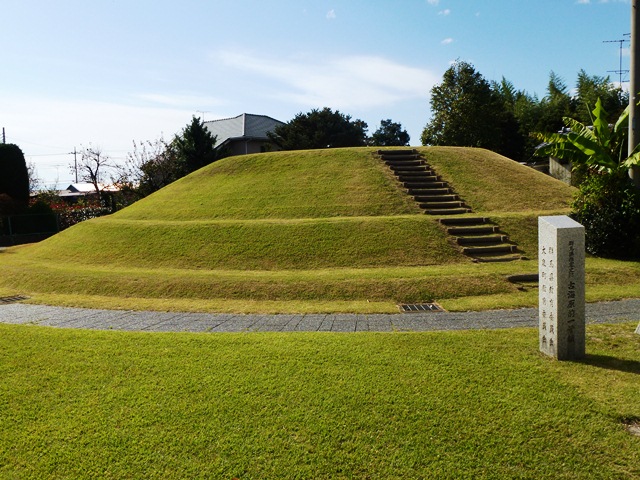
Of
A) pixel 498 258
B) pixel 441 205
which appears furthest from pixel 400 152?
pixel 498 258

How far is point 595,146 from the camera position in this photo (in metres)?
13.7

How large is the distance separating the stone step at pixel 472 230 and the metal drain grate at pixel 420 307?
551cm

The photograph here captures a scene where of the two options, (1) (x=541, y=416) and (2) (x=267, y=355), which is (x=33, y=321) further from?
(1) (x=541, y=416)

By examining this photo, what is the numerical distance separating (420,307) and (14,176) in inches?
1195

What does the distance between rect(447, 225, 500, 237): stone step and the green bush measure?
250 centimetres

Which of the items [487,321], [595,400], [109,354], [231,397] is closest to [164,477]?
[231,397]

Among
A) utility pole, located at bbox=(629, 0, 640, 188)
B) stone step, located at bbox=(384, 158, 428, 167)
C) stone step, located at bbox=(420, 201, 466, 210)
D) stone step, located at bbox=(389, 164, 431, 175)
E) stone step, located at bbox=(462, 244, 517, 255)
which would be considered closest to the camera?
utility pole, located at bbox=(629, 0, 640, 188)

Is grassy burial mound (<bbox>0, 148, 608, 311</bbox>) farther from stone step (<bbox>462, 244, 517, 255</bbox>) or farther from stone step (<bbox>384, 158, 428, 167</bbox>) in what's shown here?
stone step (<bbox>384, 158, 428, 167</bbox>)

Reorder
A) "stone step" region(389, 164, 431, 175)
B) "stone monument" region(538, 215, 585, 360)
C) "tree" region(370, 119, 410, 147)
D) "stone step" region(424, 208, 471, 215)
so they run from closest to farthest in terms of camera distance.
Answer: "stone monument" region(538, 215, 585, 360) → "stone step" region(424, 208, 471, 215) → "stone step" region(389, 164, 431, 175) → "tree" region(370, 119, 410, 147)

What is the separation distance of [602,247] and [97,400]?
13707 millimetres

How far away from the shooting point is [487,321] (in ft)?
26.5

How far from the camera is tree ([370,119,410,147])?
60.4 m

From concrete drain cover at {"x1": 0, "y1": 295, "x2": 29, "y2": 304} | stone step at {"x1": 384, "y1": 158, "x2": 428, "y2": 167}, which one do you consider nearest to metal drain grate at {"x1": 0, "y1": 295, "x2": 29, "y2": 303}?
concrete drain cover at {"x1": 0, "y1": 295, "x2": 29, "y2": 304}

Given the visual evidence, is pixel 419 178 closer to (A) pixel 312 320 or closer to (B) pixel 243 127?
(A) pixel 312 320
